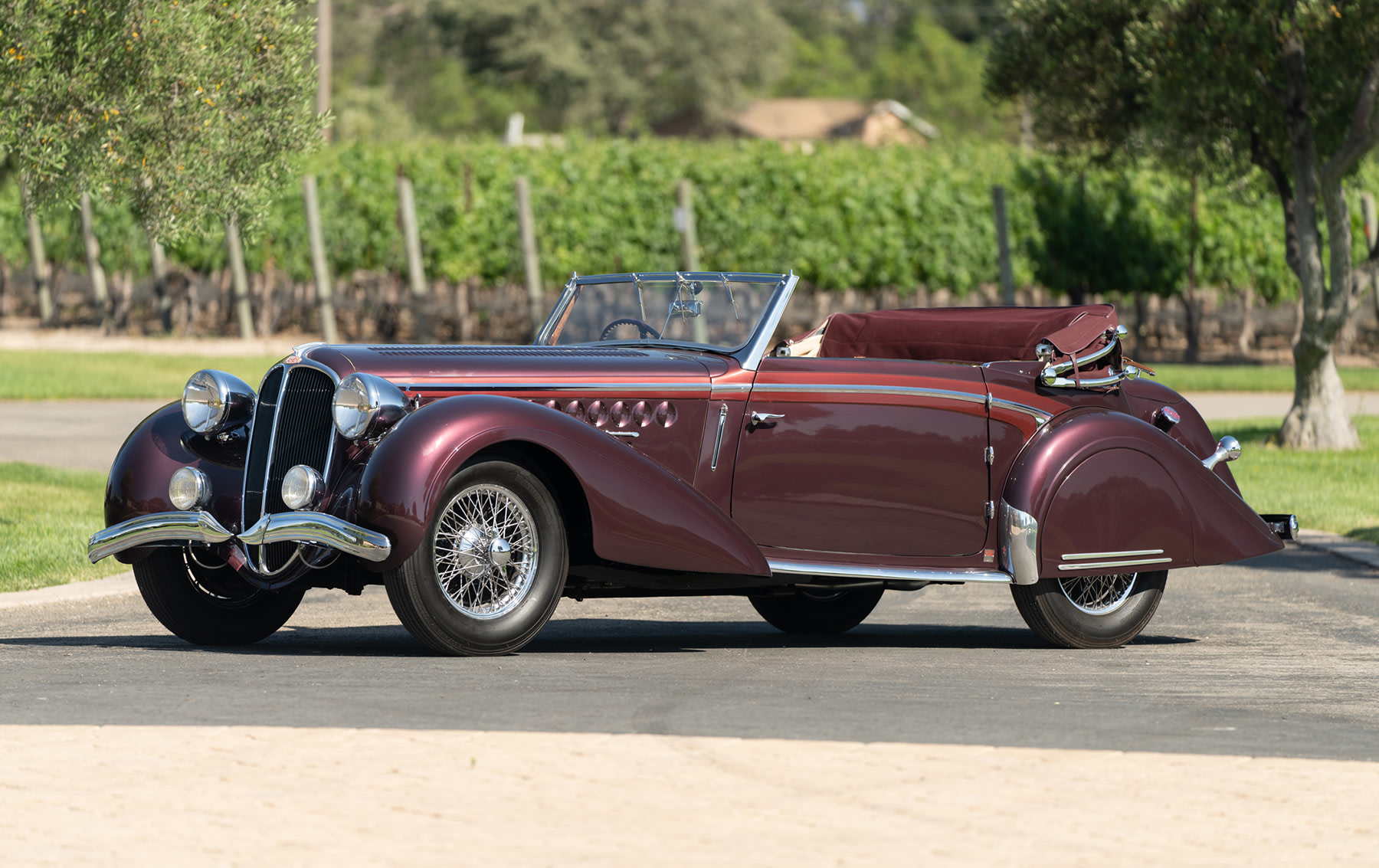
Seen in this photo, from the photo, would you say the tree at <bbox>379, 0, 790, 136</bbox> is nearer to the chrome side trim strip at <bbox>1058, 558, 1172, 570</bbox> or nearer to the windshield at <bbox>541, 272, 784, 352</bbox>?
the windshield at <bbox>541, 272, 784, 352</bbox>

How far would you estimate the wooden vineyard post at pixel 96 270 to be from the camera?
3219 cm

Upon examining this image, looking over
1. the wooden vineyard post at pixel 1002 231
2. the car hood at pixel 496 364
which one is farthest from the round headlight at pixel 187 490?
the wooden vineyard post at pixel 1002 231

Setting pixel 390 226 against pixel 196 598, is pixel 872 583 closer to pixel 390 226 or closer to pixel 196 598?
pixel 196 598

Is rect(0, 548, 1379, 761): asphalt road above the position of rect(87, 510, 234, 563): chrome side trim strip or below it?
below

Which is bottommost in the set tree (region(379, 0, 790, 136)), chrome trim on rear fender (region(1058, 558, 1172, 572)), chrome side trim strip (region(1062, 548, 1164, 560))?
chrome trim on rear fender (region(1058, 558, 1172, 572))

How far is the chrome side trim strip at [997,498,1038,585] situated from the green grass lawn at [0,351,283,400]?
1544cm

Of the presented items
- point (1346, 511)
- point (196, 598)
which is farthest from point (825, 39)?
point (196, 598)

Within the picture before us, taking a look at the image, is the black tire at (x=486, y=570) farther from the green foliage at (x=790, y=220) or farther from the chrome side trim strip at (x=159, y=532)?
the green foliage at (x=790, y=220)

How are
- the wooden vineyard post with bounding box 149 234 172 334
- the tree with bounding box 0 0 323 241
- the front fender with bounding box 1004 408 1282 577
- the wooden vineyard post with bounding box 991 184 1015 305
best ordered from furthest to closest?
the wooden vineyard post with bounding box 149 234 172 334 < the wooden vineyard post with bounding box 991 184 1015 305 < the tree with bounding box 0 0 323 241 < the front fender with bounding box 1004 408 1282 577

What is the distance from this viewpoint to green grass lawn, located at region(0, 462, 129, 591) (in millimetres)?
10219

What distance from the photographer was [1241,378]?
26297 millimetres

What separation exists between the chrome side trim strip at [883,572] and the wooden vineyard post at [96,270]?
27.2 meters

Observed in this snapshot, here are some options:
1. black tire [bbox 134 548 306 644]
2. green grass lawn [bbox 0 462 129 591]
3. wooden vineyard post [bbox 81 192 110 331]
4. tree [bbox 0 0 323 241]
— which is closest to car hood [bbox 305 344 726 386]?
black tire [bbox 134 548 306 644]

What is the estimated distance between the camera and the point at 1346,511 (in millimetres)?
13586
